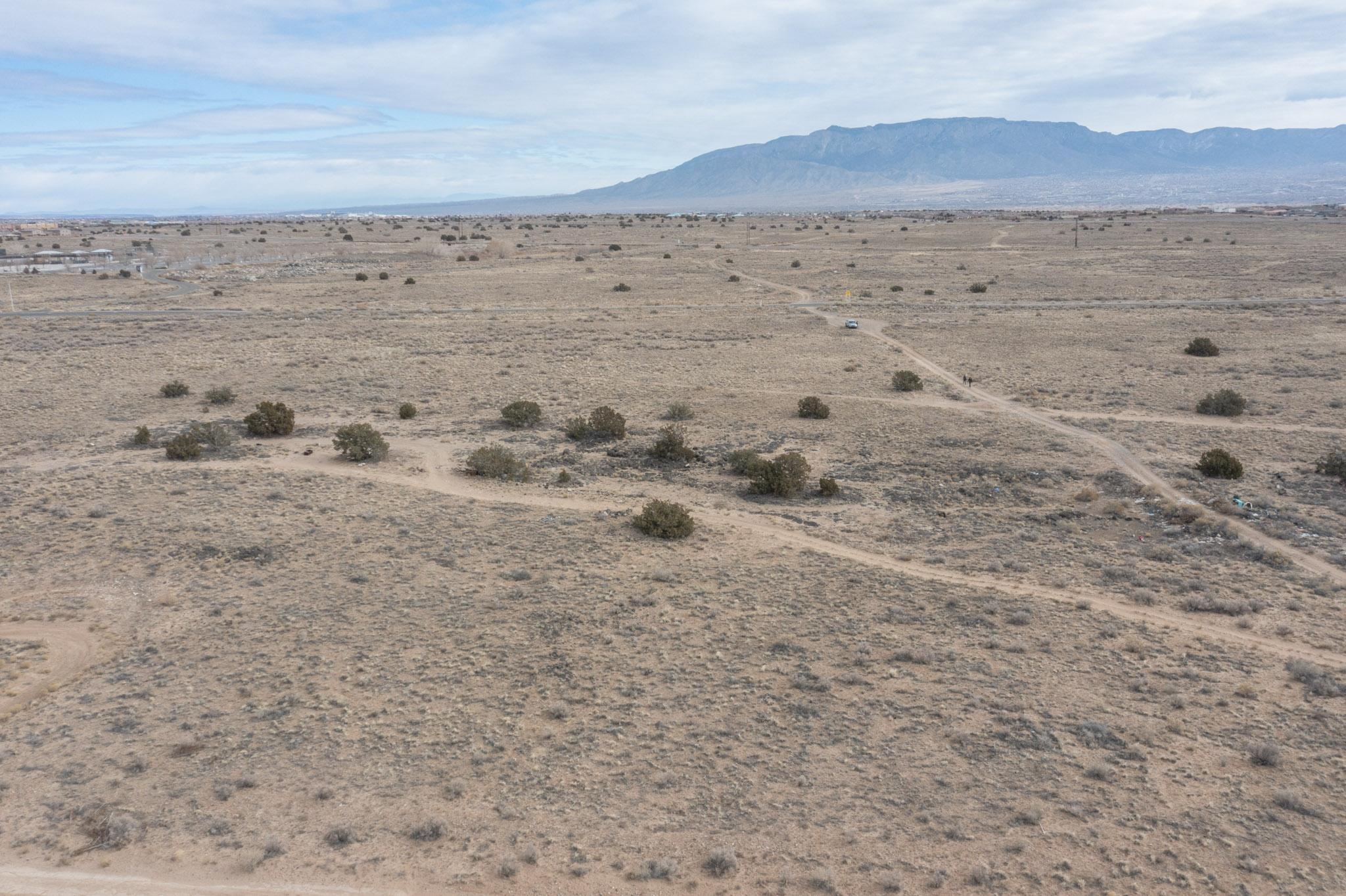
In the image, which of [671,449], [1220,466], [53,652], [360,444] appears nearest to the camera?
[53,652]

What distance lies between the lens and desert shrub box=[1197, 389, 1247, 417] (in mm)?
23906

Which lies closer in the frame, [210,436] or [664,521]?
[664,521]

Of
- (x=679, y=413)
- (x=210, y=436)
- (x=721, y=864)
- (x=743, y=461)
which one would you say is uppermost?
(x=210, y=436)

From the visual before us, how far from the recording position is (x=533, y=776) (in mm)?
9008

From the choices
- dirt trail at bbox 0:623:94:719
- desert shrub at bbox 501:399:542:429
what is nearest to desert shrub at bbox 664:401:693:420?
desert shrub at bbox 501:399:542:429

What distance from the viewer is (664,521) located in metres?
15.5

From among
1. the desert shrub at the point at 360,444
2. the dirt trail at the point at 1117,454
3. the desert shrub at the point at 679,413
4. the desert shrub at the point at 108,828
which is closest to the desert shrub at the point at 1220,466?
the dirt trail at the point at 1117,454

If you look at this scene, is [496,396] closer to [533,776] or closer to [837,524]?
[837,524]

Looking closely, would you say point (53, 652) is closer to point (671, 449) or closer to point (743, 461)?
point (671, 449)

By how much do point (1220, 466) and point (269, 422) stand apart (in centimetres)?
2407

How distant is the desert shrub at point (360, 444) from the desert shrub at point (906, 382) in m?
16.6

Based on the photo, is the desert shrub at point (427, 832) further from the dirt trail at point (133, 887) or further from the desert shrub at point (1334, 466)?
the desert shrub at point (1334, 466)

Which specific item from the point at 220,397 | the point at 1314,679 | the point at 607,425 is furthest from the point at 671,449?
the point at 220,397

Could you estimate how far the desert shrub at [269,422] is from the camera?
22375 millimetres
